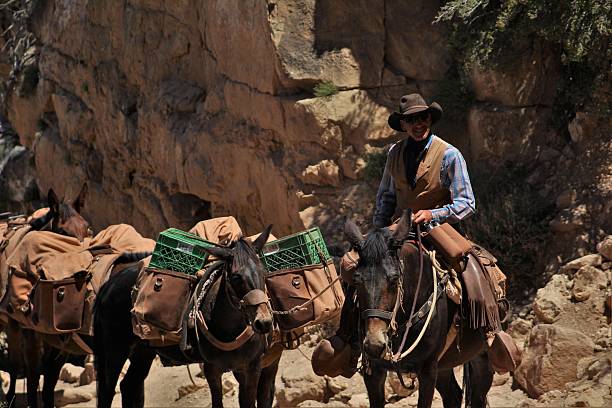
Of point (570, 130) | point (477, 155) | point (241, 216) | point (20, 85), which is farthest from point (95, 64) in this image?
point (570, 130)

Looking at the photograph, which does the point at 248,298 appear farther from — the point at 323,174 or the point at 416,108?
the point at 323,174

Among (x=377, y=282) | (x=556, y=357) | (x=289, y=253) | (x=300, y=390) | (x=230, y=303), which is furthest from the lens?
(x=300, y=390)

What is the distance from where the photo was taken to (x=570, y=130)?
41.8ft

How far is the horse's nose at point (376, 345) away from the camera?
6.73m

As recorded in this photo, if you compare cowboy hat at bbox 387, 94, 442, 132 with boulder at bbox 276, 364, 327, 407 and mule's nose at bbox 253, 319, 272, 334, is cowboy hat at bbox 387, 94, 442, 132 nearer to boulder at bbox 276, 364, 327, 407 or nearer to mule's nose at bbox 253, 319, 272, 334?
mule's nose at bbox 253, 319, 272, 334

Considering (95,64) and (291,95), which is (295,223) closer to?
(291,95)

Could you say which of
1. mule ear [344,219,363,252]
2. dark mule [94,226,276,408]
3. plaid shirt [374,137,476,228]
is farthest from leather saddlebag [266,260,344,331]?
mule ear [344,219,363,252]

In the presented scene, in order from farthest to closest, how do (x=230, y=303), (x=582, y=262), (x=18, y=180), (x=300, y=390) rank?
(x=18, y=180) < (x=300, y=390) < (x=582, y=262) < (x=230, y=303)

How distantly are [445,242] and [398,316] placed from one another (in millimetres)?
775


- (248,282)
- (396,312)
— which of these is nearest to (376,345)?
(396,312)

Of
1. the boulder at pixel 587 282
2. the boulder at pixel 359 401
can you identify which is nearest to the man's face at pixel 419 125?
the boulder at pixel 587 282

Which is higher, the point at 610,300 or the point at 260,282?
the point at 260,282

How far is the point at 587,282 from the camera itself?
1127cm

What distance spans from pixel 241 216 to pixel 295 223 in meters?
1.30
